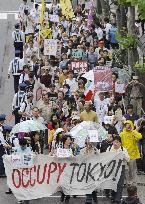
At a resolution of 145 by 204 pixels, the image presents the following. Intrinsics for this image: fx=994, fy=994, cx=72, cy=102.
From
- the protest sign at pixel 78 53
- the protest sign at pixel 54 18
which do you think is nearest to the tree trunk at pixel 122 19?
the protest sign at pixel 78 53

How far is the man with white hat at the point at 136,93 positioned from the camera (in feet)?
75.6

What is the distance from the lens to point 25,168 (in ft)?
64.5

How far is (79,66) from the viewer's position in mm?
26391

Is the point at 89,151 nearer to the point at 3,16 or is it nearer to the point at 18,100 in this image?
the point at 18,100

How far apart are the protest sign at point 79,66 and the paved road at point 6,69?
7.19 feet

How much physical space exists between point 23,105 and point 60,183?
389 cm

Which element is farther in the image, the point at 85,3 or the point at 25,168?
the point at 85,3

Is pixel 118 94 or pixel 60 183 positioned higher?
pixel 118 94

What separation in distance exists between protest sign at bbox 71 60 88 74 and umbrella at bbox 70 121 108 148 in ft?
18.7

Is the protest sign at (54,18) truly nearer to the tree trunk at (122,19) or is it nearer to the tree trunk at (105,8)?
the tree trunk at (122,19)

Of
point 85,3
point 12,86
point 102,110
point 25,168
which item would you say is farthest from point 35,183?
point 85,3

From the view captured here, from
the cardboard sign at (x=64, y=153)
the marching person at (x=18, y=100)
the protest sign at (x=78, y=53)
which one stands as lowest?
the cardboard sign at (x=64, y=153)

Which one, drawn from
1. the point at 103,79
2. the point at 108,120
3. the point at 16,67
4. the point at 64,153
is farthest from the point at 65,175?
the point at 16,67

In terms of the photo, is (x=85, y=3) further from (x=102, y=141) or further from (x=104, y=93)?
(x=102, y=141)
